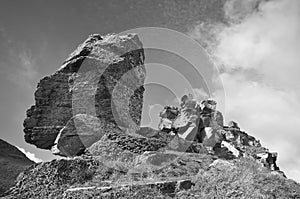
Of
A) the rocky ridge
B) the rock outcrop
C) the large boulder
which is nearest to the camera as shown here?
the rocky ridge

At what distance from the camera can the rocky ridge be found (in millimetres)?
8547

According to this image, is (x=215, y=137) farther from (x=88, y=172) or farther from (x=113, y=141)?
(x=88, y=172)

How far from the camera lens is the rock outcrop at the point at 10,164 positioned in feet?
49.6

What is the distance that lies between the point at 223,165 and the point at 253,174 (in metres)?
1.79

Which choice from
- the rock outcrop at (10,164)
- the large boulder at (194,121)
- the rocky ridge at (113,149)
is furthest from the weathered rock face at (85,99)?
the large boulder at (194,121)

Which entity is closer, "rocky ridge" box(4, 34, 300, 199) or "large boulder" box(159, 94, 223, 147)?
"rocky ridge" box(4, 34, 300, 199)

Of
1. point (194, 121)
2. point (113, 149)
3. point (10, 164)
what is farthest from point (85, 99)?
point (194, 121)

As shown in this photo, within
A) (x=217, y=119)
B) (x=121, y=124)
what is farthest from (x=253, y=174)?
(x=217, y=119)

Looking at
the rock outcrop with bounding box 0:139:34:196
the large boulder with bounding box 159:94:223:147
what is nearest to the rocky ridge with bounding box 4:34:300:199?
the rock outcrop with bounding box 0:139:34:196

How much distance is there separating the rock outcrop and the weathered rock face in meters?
1.63

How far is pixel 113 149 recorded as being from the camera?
13.2m

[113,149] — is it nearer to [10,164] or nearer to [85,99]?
[85,99]

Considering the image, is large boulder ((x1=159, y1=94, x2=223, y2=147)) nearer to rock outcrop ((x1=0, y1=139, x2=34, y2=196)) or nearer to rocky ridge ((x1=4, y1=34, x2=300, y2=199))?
rocky ridge ((x1=4, y1=34, x2=300, y2=199))

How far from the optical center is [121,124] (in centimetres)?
1852
